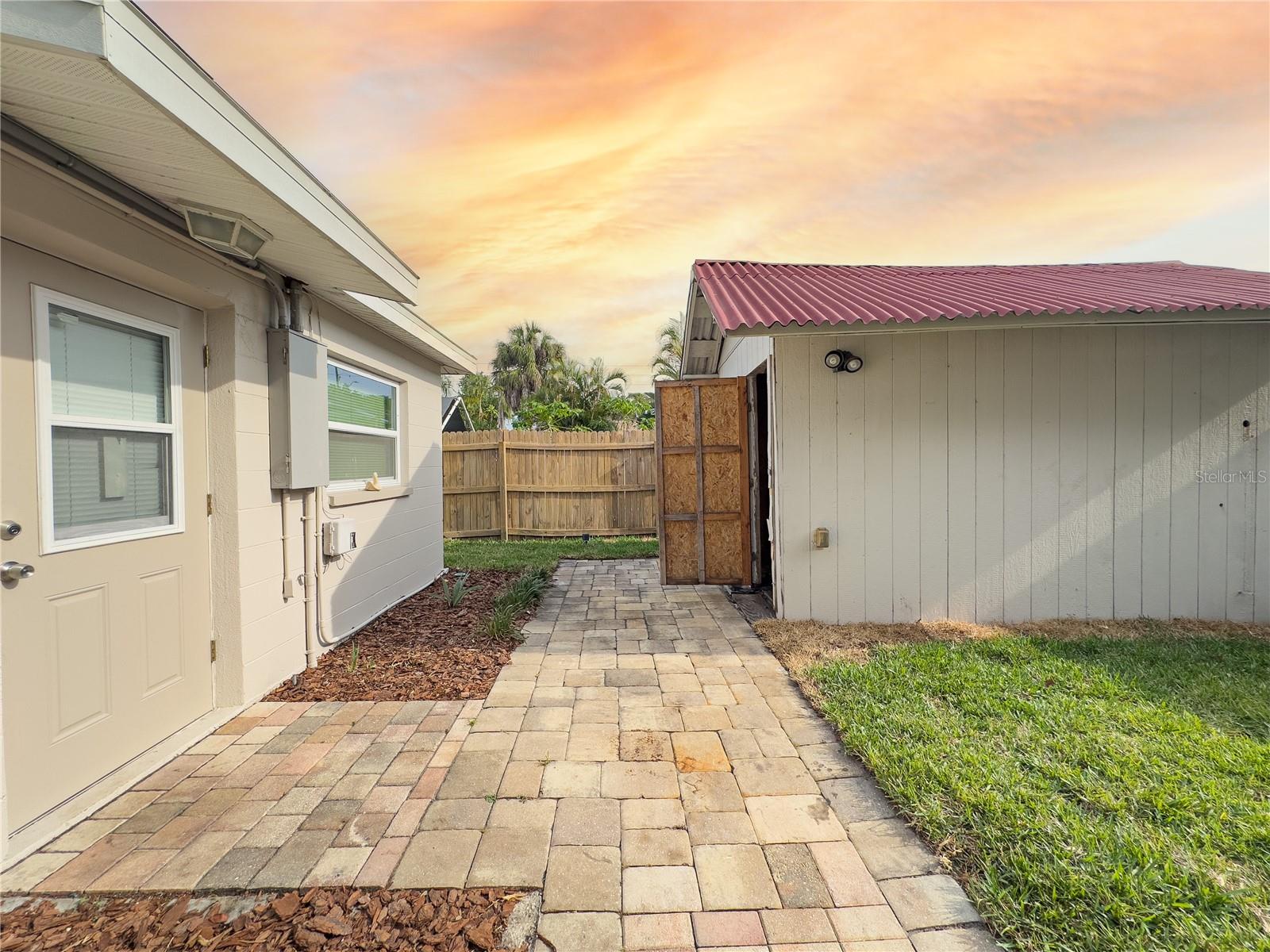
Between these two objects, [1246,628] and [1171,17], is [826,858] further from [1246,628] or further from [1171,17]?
[1171,17]

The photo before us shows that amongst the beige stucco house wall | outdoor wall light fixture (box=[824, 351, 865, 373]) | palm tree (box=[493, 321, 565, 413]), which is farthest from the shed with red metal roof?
palm tree (box=[493, 321, 565, 413])

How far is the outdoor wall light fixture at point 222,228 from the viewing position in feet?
8.68

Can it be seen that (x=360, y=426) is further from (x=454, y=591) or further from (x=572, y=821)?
(x=572, y=821)

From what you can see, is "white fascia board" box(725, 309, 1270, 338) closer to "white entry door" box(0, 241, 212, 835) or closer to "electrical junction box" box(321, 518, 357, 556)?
"electrical junction box" box(321, 518, 357, 556)

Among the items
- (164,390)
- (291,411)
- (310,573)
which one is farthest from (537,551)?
(164,390)

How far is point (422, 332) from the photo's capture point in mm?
5836

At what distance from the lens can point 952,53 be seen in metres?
5.06

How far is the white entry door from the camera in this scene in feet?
7.12

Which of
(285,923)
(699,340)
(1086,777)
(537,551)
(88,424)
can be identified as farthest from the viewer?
(537,551)

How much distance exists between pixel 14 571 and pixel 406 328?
12.2ft

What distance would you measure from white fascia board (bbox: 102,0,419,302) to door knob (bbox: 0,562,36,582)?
1.66 metres

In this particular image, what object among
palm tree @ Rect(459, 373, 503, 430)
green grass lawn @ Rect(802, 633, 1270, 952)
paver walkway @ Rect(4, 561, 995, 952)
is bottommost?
paver walkway @ Rect(4, 561, 995, 952)

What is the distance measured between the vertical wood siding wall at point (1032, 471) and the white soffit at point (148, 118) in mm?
3432

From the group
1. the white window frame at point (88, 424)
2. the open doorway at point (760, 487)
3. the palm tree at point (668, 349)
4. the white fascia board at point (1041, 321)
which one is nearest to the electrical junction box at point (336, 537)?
the white window frame at point (88, 424)
